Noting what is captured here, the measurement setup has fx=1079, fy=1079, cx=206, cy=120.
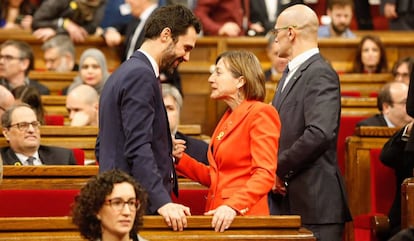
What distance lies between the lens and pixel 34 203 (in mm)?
4633

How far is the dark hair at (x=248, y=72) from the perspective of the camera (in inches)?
167

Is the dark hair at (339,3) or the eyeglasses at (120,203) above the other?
the dark hair at (339,3)

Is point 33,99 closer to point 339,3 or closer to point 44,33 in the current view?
point 44,33

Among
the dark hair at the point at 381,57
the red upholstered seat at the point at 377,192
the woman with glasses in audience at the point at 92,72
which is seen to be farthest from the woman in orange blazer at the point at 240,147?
the dark hair at the point at 381,57

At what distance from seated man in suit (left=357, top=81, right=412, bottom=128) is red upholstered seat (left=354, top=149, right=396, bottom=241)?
0.65 m

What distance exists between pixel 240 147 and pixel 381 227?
1.29m

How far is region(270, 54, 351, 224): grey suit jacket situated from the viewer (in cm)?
451

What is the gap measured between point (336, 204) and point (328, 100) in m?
0.44

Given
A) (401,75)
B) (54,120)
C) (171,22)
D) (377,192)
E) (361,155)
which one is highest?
(171,22)

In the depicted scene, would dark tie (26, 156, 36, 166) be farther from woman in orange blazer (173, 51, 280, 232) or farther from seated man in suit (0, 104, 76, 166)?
woman in orange blazer (173, 51, 280, 232)

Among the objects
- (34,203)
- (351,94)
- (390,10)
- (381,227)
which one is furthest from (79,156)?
(390,10)

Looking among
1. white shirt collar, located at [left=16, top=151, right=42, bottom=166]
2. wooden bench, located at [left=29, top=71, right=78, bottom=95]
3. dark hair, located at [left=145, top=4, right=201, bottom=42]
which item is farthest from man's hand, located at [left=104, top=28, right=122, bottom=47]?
dark hair, located at [left=145, top=4, right=201, bottom=42]

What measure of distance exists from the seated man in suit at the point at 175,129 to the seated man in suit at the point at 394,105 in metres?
1.32

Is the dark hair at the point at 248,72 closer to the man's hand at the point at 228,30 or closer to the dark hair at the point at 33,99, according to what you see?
the dark hair at the point at 33,99
